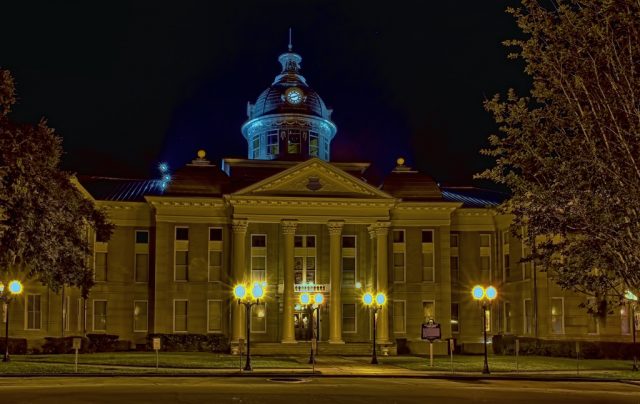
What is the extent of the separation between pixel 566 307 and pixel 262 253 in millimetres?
20184

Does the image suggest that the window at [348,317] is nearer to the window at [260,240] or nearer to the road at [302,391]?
the window at [260,240]

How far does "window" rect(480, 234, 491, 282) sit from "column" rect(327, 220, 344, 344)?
38.5 feet

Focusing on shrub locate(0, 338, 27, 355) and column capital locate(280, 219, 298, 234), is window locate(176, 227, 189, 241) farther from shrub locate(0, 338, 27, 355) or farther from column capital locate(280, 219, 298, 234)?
shrub locate(0, 338, 27, 355)

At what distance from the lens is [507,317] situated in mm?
59281

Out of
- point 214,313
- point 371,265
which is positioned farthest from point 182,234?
point 371,265

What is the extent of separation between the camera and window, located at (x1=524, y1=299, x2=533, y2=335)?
5466 cm

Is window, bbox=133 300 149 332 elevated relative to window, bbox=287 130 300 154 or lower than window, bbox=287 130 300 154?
lower

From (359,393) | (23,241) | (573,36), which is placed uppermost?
(573,36)

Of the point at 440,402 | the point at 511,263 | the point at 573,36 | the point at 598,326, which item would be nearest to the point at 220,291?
the point at 511,263

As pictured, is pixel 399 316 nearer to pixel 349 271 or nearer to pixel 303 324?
pixel 349 271

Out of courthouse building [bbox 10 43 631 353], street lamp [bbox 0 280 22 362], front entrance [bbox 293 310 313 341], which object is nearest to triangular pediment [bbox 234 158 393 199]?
courthouse building [bbox 10 43 631 353]

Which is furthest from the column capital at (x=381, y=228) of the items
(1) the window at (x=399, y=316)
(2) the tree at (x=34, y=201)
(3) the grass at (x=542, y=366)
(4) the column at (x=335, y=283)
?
(2) the tree at (x=34, y=201)

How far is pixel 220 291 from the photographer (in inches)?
2240

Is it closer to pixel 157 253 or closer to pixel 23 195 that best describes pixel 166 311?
pixel 157 253
